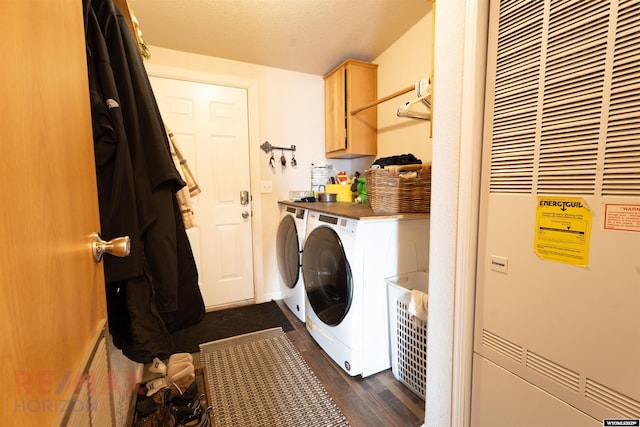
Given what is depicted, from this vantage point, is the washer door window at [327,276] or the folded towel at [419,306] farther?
the washer door window at [327,276]

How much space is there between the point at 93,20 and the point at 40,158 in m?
0.70

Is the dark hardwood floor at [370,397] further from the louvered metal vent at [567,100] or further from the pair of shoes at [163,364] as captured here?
the louvered metal vent at [567,100]

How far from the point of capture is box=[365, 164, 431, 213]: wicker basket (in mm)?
1606

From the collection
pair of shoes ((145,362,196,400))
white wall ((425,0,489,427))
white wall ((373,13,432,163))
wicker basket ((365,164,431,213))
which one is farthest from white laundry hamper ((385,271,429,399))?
pair of shoes ((145,362,196,400))

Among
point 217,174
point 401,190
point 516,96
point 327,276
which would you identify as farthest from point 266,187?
point 516,96

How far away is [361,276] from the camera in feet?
4.95

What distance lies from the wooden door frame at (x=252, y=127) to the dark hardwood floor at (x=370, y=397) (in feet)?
3.59

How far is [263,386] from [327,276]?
2.39 feet

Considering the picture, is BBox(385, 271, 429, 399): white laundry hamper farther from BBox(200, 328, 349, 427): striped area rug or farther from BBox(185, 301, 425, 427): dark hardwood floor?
BBox(200, 328, 349, 427): striped area rug

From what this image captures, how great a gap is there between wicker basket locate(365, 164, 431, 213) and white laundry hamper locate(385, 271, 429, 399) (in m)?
0.43

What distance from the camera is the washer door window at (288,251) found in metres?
2.17

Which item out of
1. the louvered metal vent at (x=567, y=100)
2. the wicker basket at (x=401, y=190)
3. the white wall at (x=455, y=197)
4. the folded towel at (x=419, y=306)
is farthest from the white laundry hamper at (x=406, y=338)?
the louvered metal vent at (x=567, y=100)

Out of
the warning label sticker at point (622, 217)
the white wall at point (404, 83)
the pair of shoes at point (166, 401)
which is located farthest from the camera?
the white wall at point (404, 83)

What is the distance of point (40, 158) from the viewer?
41 centimetres
